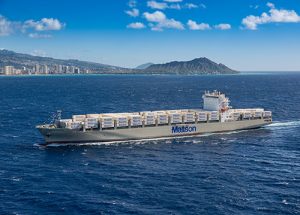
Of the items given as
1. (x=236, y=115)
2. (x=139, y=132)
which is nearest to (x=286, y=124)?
(x=236, y=115)

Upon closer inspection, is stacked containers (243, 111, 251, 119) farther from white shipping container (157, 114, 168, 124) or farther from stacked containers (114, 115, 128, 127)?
stacked containers (114, 115, 128, 127)

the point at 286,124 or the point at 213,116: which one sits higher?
the point at 213,116

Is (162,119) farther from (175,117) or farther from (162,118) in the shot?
(175,117)

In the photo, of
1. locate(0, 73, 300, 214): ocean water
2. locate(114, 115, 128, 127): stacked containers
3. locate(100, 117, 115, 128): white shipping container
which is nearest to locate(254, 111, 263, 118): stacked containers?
locate(0, 73, 300, 214): ocean water

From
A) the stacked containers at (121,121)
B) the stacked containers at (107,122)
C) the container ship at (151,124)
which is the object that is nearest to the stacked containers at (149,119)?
the container ship at (151,124)

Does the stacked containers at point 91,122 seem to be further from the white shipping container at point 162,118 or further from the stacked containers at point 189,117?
the stacked containers at point 189,117
